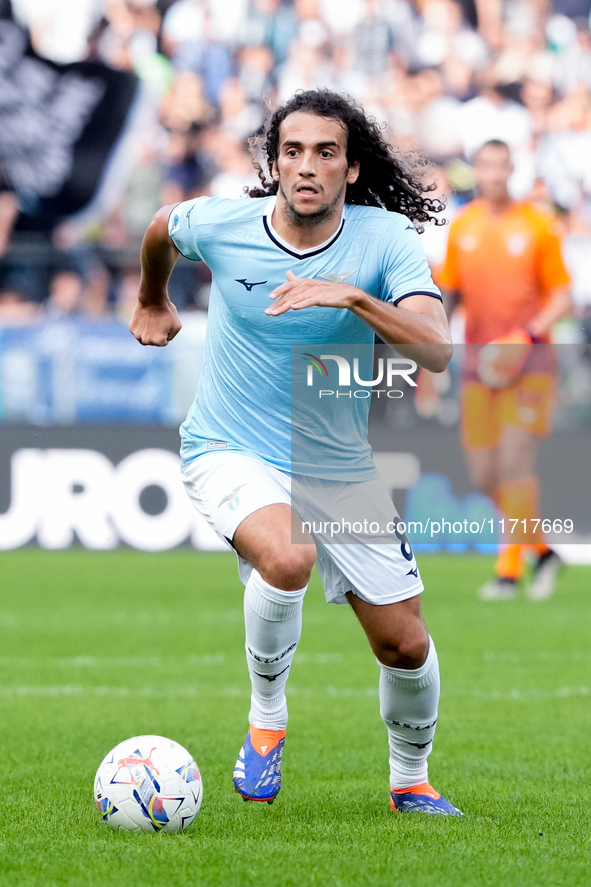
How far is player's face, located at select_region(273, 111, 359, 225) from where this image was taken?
13.1 ft

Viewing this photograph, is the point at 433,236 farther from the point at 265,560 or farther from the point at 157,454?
the point at 265,560

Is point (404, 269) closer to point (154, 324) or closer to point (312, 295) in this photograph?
point (312, 295)

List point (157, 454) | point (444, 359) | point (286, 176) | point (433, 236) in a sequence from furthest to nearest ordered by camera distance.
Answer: point (433, 236)
point (157, 454)
point (286, 176)
point (444, 359)

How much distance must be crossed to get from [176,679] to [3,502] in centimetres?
541

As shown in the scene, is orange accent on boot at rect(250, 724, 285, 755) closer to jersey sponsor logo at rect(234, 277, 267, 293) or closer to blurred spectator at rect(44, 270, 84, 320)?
jersey sponsor logo at rect(234, 277, 267, 293)

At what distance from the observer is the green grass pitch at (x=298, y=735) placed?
11.0 feet


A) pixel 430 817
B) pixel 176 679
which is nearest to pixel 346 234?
pixel 430 817

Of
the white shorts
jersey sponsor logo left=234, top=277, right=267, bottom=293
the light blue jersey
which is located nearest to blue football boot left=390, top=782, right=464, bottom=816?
the white shorts

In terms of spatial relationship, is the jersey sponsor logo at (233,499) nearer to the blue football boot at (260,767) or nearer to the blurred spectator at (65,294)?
the blue football boot at (260,767)

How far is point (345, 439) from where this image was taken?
4266mm

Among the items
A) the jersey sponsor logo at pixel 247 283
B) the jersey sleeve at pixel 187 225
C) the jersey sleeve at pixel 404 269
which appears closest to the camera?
the jersey sleeve at pixel 404 269

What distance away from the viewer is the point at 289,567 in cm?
384

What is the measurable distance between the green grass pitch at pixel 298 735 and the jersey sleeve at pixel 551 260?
2300mm

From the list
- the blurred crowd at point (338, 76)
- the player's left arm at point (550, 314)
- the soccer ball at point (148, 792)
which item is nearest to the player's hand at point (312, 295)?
the soccer ball at point (148, 792)
